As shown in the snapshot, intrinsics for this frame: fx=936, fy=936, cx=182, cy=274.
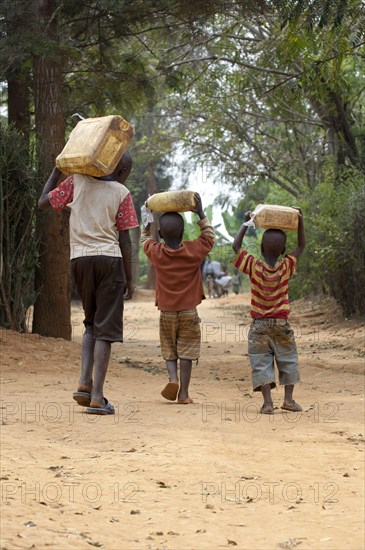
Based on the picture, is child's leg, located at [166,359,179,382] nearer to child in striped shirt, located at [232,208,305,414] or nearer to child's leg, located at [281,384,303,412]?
child in striped shirt, located at [232,208,305,414]

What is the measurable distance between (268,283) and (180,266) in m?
0.79

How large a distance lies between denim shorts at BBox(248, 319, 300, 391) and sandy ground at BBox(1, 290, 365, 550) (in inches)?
14.7

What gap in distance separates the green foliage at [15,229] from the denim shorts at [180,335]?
421cm

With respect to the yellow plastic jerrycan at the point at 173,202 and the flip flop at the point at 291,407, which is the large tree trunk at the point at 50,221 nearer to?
the yellow plastic jerrycan at the point at 173,202

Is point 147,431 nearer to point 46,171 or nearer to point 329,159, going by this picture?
point 46,171

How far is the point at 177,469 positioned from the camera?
6.34 m

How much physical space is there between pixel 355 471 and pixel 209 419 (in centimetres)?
149

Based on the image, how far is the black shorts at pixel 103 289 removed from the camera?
7.03 m

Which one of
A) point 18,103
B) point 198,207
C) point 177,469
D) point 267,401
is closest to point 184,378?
point 267,401

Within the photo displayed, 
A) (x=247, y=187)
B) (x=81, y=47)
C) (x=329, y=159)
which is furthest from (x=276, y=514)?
(x=247, y=187)

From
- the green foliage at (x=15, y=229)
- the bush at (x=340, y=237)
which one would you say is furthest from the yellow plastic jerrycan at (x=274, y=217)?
the bush at (x=340, y=237)

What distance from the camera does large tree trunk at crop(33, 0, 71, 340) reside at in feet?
41.5

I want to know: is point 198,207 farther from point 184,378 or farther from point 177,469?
point 177,469

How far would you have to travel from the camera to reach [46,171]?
12.4m
